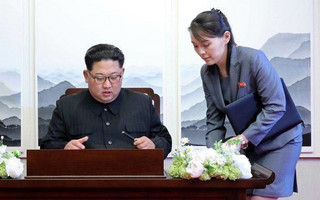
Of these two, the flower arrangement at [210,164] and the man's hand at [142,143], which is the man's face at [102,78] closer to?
the man's hand at [142,143]

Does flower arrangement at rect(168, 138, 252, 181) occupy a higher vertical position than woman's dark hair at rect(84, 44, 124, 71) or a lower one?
lower

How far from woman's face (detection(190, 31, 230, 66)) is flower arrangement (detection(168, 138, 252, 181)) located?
69cm

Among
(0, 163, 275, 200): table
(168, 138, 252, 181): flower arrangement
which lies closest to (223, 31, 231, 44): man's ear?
(168, 138, 252, 181): flower arrangement

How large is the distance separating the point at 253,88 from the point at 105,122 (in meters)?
0.81

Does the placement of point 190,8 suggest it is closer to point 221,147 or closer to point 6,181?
point 221,147

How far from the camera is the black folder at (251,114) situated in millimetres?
2777

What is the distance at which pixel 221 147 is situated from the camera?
7.38ft

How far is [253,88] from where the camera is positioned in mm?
2871

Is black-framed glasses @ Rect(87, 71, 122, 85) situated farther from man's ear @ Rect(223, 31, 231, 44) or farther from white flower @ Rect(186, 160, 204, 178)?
white flower @ Rect(186, 160, 204, 178)

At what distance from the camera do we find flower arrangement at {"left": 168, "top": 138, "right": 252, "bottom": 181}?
214 centimetres

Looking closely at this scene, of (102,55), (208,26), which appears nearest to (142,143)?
(102,55)

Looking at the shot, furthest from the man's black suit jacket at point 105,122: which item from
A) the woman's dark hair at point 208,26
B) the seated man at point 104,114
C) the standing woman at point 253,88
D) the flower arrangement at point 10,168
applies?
the flower arrangement at point 10,168

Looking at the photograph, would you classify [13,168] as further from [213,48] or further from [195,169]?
[213,48]

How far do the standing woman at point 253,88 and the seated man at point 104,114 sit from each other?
1.37 ft
